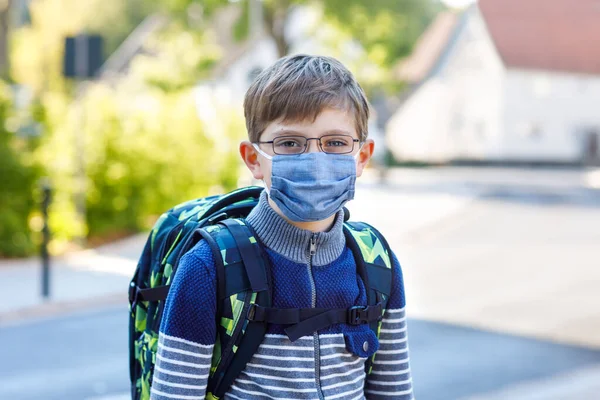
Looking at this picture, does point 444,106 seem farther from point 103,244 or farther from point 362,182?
point 103,244

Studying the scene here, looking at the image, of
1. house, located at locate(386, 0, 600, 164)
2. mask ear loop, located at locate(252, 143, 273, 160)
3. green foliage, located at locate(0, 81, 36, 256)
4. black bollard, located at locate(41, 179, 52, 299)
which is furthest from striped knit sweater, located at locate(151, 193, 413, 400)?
house, located at locate(386, 0, 600, 164)

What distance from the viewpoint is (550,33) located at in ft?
156

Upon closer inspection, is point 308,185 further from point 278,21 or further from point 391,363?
point 278,21

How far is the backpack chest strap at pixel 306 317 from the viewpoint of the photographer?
2.08 m

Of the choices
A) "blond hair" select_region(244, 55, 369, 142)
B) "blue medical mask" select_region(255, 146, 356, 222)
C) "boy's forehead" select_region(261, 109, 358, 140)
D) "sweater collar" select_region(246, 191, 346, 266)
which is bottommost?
"sweater collar" select_region(246, 191, 346, 266)

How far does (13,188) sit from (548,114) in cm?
4238

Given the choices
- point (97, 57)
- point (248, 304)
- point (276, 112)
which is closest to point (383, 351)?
point (248, 304)

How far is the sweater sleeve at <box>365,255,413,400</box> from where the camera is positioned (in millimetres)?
2322

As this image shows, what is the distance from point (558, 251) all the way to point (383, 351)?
13.0 m

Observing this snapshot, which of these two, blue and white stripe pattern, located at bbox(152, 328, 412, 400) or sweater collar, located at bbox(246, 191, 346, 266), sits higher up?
sweater collar, located at bbox(246, 191, 346, 266)

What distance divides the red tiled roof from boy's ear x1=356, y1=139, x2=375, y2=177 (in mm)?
45523

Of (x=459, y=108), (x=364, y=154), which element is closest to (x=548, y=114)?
(x=459, y=108)

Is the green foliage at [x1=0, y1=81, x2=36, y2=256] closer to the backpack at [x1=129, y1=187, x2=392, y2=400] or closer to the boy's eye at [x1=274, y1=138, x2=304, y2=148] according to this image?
the backpack at [x1=129, y1=187, x2=392, y2=400]

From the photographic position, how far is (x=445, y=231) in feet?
57.9
